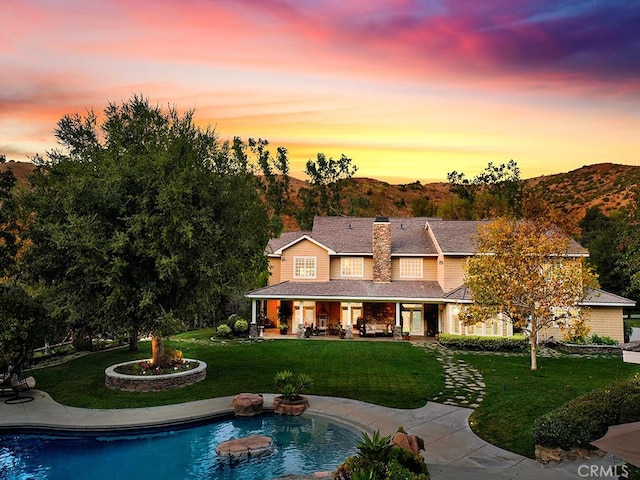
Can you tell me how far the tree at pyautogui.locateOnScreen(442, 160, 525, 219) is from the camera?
68.6m

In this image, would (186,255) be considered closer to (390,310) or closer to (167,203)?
(167,203)

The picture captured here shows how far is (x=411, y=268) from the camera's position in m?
34.9

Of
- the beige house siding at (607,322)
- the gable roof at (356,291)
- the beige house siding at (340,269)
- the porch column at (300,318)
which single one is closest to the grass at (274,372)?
the porch column at (300,318)

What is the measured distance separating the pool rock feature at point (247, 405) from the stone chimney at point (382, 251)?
19.7m

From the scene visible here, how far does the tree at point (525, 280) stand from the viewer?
72.1 ft

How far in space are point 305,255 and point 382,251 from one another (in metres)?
5.88

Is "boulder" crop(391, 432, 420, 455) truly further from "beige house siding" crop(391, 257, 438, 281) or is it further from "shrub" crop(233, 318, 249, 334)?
"beige house siding" crop(391, 257, 438, 281)

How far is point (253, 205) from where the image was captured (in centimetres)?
2278

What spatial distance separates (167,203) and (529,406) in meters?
14.7

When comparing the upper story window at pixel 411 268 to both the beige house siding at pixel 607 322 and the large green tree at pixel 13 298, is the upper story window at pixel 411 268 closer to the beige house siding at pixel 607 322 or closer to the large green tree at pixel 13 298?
the beige house siding at pixel 607 322

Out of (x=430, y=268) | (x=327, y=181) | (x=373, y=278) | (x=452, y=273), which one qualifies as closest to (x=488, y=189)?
(x=327, y=181)

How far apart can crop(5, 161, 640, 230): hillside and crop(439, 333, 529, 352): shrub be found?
43.2 m

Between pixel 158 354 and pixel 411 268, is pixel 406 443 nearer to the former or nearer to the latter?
pixel 158 354

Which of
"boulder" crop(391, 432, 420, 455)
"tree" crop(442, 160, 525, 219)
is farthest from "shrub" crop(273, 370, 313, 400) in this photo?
"tree" crop(442, 160, 525, 219)
